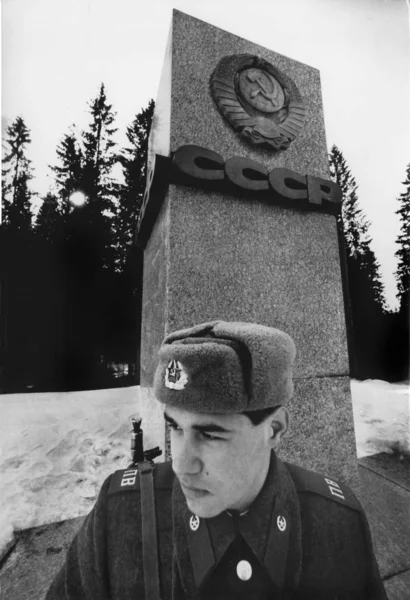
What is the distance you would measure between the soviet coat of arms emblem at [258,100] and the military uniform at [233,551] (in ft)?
9.46

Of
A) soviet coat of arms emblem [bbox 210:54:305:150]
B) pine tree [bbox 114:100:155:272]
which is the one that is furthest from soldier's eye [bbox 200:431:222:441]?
pine tree [bbox 114:100:155:272]

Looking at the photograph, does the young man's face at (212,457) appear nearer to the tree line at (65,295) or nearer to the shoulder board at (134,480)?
the shoulder board at (134,480)

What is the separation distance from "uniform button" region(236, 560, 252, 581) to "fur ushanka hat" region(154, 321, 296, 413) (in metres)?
0.56

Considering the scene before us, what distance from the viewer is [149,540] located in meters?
1.03

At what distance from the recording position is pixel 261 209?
8.52 ft

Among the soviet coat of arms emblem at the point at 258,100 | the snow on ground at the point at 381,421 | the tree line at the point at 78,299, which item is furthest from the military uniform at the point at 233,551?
the tree line at the point at 78,299

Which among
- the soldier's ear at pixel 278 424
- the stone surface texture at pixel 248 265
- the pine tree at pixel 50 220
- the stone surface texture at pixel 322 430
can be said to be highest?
the pine tree at pixel 50 220

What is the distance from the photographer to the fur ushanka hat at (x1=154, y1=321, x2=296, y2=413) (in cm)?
89

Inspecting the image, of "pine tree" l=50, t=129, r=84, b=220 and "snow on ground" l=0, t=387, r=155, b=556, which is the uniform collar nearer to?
"snow on ground" l=0, t=387, r=155, b=556

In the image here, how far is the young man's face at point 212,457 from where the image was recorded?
91 centimetres

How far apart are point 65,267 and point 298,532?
7.99 m

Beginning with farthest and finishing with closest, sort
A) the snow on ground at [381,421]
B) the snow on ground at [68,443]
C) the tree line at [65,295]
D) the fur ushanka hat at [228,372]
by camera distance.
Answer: the tree line at [65,295]
the snow on ground at [381,421]
the snow on ground at [68,443]
the fur ushanka hat at [228,372]

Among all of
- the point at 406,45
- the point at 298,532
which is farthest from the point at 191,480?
the point at 406,45

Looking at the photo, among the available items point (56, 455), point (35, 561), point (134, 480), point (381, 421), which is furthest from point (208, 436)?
point (381, 421)
